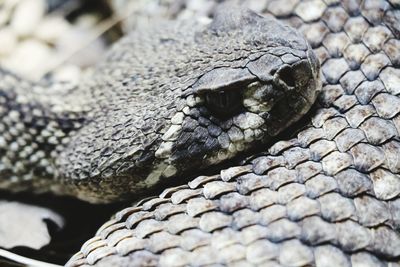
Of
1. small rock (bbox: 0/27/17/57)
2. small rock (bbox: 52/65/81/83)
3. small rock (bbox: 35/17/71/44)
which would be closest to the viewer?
small rock (bbox: 52/65/81/83)

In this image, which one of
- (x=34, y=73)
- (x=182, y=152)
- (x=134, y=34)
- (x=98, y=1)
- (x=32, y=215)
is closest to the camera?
(x=182, y=152)

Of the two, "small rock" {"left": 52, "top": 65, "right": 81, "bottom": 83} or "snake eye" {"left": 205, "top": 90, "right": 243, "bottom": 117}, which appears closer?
"snake eye" {"left": 205, "top": 90, "right": 243, "bottom": 117}

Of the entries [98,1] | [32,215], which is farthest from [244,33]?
[98,1]

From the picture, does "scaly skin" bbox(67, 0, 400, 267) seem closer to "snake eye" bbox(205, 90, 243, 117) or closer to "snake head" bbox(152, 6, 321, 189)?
"snake head" bbox(152, 6, 321, 189)

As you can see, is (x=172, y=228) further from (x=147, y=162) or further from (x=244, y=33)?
(x=244, y=33)

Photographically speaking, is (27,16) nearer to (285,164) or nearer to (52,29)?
(52,29)

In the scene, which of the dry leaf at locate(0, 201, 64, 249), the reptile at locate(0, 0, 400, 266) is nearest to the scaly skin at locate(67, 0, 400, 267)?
the reptile at locate(0, 0, 400, 266)
